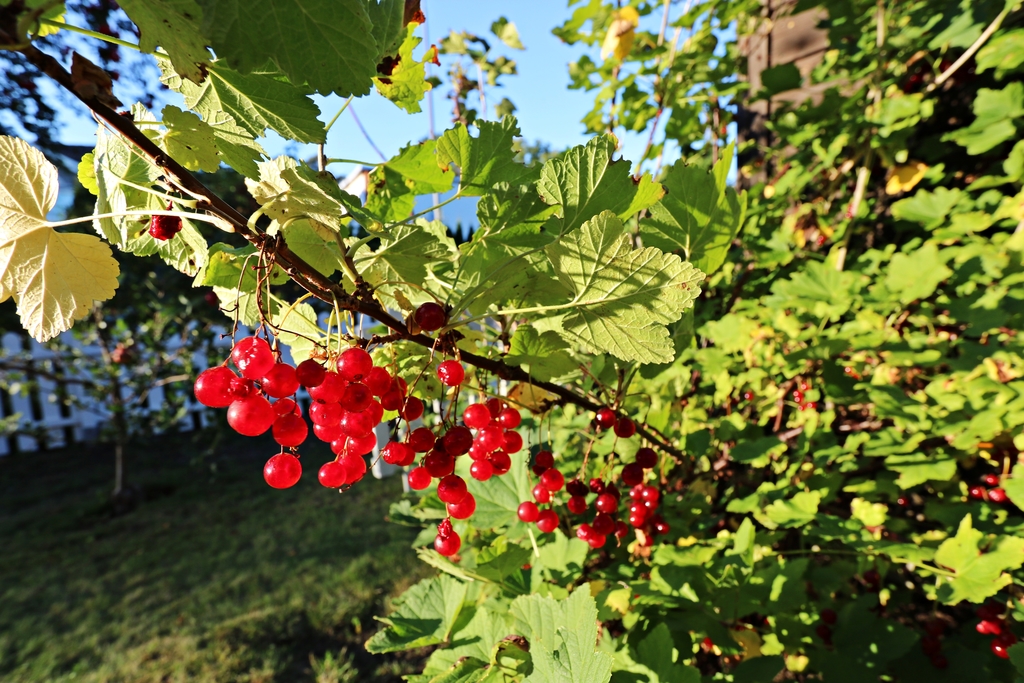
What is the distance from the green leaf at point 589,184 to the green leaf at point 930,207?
2124mm

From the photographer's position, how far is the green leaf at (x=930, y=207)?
2184 mm

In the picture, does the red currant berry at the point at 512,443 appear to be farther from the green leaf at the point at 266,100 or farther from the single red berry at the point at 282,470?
the green leaf at the point at 266,100

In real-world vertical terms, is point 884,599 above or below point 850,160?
below

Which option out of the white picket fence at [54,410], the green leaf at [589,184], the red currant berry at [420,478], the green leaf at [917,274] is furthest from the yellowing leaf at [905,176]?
the white picket fence at [54,410]

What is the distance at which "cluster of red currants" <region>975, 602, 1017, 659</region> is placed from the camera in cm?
139

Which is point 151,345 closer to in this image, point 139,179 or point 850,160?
point 139,179

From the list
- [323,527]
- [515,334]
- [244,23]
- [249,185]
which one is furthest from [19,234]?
[323,527]

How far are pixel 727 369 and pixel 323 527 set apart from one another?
3.76m

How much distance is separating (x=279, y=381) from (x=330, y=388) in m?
0.07

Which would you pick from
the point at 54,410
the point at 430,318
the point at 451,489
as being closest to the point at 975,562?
the point at 451,489

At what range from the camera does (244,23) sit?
570 mm

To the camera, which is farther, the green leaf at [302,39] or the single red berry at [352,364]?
the single red berry at [352,364]

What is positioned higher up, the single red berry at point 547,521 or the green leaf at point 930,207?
the green leaf at point 930,207

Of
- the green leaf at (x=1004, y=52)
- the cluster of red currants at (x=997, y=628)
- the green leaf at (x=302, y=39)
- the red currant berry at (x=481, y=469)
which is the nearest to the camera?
the green leaf at (x=302, y=39)
